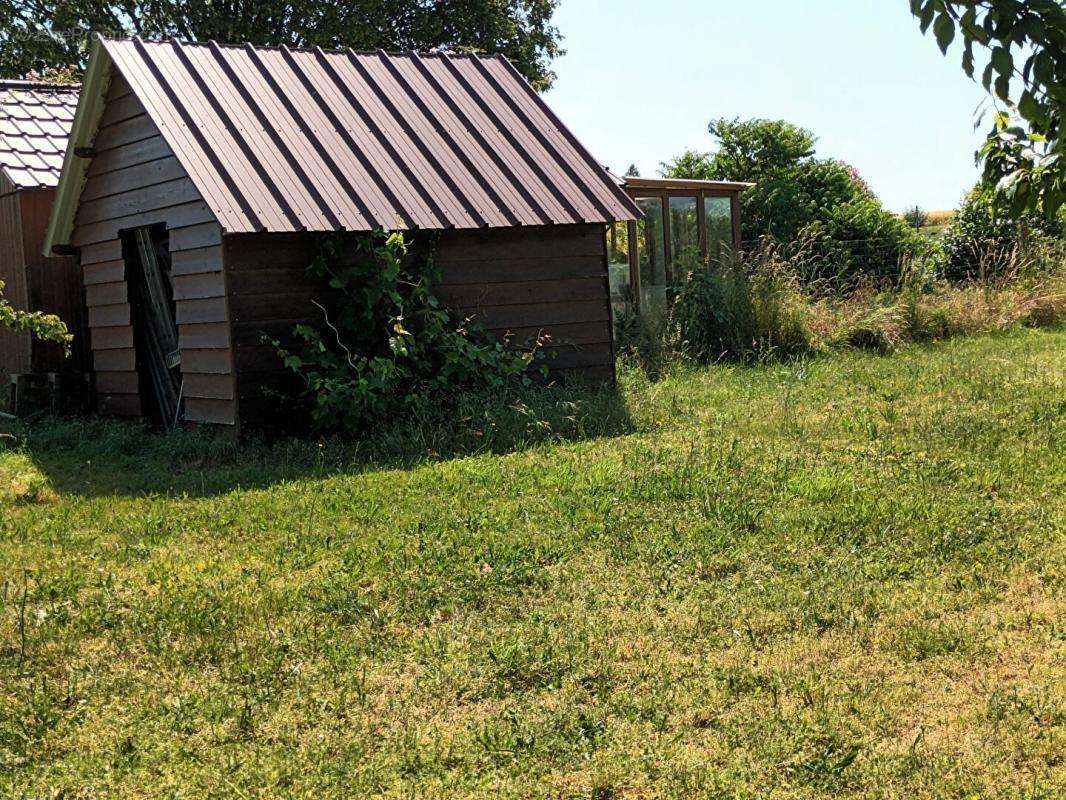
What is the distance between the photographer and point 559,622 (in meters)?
5.52

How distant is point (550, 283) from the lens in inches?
468

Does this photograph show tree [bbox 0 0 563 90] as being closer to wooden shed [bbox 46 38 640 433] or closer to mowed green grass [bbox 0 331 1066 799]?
wooden shed [bbox 46 38 640 433]

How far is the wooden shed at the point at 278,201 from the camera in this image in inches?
410

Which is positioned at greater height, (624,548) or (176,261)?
(176,261)

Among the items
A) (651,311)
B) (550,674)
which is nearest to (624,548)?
(550,674)

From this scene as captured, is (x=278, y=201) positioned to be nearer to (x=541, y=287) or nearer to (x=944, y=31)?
(x=541, y=287)

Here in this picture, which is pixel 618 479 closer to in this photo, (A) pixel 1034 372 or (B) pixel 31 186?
(A) pixel 1034 372

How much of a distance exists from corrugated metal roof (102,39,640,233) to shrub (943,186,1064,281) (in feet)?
32.7

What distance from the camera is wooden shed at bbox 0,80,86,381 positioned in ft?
45.4

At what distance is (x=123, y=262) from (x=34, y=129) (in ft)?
13.3

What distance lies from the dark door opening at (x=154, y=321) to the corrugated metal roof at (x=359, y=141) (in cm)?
157

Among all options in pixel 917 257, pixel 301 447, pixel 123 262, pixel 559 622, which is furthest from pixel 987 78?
pixel 917 257

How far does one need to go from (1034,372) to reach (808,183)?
1035 centimetres

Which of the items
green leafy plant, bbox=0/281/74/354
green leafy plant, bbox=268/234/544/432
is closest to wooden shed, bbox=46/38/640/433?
green leafy plant, bbox=268/234/544/432
